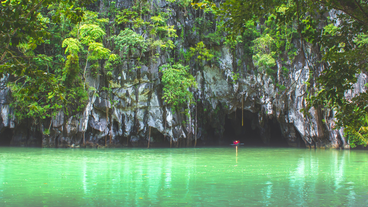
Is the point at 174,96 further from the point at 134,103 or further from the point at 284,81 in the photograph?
the point at 284,81

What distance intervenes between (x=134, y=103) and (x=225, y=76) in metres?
6.92

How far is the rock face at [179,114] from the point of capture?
775 inches

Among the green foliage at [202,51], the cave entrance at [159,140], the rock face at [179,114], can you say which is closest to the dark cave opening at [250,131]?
the rock face at [179,114]

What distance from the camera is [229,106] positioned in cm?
2311

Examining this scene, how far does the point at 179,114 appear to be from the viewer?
2138 centimetres

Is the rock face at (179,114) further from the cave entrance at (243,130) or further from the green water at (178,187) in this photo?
the green water at (178,187)

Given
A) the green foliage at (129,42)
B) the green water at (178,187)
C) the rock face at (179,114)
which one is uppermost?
the green foliage at (129,42)

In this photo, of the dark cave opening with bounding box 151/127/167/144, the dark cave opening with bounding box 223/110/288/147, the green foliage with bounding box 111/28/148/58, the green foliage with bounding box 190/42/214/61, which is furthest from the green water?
the dark cave opening with bounding box 223/110/288/147

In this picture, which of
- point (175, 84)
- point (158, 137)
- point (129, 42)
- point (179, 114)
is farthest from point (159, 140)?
point (129, 42)

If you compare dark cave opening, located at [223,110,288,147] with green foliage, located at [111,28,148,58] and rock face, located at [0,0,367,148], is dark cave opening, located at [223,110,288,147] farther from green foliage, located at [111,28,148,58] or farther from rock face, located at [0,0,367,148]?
green foliage, located at [111,28,148,58]

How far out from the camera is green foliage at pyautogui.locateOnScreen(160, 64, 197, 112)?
19.7 m

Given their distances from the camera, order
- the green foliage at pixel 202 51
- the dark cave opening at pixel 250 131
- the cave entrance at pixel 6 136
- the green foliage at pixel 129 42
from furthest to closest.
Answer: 1. the dark cave opening at pixel 250 131
2. the cave entrance at pixel 6 136
3. the green foliage at pixel 202 51
4. the green foliage at pixel 129 42

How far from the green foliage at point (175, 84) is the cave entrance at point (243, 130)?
21.8 ft

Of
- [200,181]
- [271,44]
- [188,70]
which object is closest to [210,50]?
[188,70]
